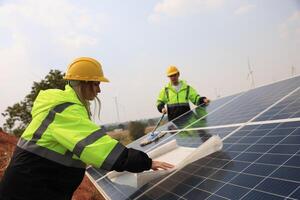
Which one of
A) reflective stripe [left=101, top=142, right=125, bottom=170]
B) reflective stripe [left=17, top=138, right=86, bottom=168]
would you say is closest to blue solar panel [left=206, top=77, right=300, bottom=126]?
reflective stripe [left=101, top=142, right=125, bottom=170]

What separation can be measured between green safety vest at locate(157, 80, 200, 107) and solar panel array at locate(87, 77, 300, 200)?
14.5ft

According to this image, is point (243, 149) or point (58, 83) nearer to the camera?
point (243, 149)

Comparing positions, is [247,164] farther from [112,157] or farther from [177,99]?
[177,99]

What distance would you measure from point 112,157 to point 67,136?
1.69 feet

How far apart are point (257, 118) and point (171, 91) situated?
5783 millimetres

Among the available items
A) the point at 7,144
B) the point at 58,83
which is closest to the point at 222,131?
the point at 7,144

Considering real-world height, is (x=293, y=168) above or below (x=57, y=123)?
below

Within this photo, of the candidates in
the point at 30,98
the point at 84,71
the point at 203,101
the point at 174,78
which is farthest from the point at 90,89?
the point at 30,98

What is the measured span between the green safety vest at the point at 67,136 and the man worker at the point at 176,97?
7427 millimetres

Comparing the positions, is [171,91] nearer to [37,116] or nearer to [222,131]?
[222,131]

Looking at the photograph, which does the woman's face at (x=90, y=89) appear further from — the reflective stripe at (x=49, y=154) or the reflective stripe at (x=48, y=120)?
the reflective stripe at (x=49, y=154)

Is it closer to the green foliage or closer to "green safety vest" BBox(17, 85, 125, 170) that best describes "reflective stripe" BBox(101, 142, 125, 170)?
"green safety vest" BBox(17, 85, 125, 170)

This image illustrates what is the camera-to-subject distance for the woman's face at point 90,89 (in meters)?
4.14

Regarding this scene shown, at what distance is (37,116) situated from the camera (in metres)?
3.80
